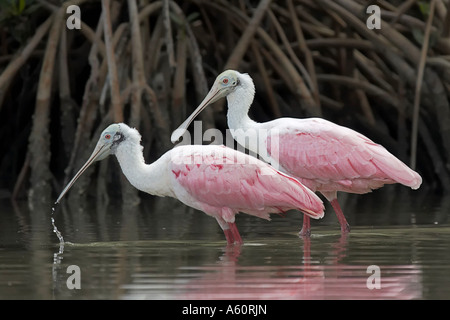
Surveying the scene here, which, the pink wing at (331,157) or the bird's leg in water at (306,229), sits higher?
the pink wing at (331,157)

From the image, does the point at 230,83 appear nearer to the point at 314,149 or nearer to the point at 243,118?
the point at 243,118

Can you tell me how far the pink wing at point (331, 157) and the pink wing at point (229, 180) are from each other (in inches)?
39.9

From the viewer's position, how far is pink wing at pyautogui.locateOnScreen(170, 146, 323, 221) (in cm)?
859

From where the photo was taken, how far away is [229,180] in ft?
28.5

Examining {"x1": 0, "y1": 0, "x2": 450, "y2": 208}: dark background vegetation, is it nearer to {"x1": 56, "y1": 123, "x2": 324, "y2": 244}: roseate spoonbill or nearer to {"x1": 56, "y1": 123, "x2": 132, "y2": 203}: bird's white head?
{"x1": 56, "y1": 123, "x2": 132, "y2": 203}: bird's white head

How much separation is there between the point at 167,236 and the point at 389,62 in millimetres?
5293

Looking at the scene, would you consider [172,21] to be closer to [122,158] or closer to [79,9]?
[79,9]

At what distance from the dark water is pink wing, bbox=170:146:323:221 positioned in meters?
0.28

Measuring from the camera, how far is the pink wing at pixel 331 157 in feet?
31.3

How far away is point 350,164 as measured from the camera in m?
9.60

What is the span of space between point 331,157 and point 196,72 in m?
4.10

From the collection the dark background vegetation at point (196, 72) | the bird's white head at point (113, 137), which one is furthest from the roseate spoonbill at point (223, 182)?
the dark background vegetation at point (196, 72)

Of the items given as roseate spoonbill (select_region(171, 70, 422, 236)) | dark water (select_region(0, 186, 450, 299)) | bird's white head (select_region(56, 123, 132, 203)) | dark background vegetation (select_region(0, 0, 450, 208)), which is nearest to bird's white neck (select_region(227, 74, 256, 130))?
roseate spoonbill (select_region(171, 70, 422, 236))

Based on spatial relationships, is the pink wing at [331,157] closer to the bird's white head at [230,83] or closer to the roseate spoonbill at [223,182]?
the bird's white head at [230,83]
